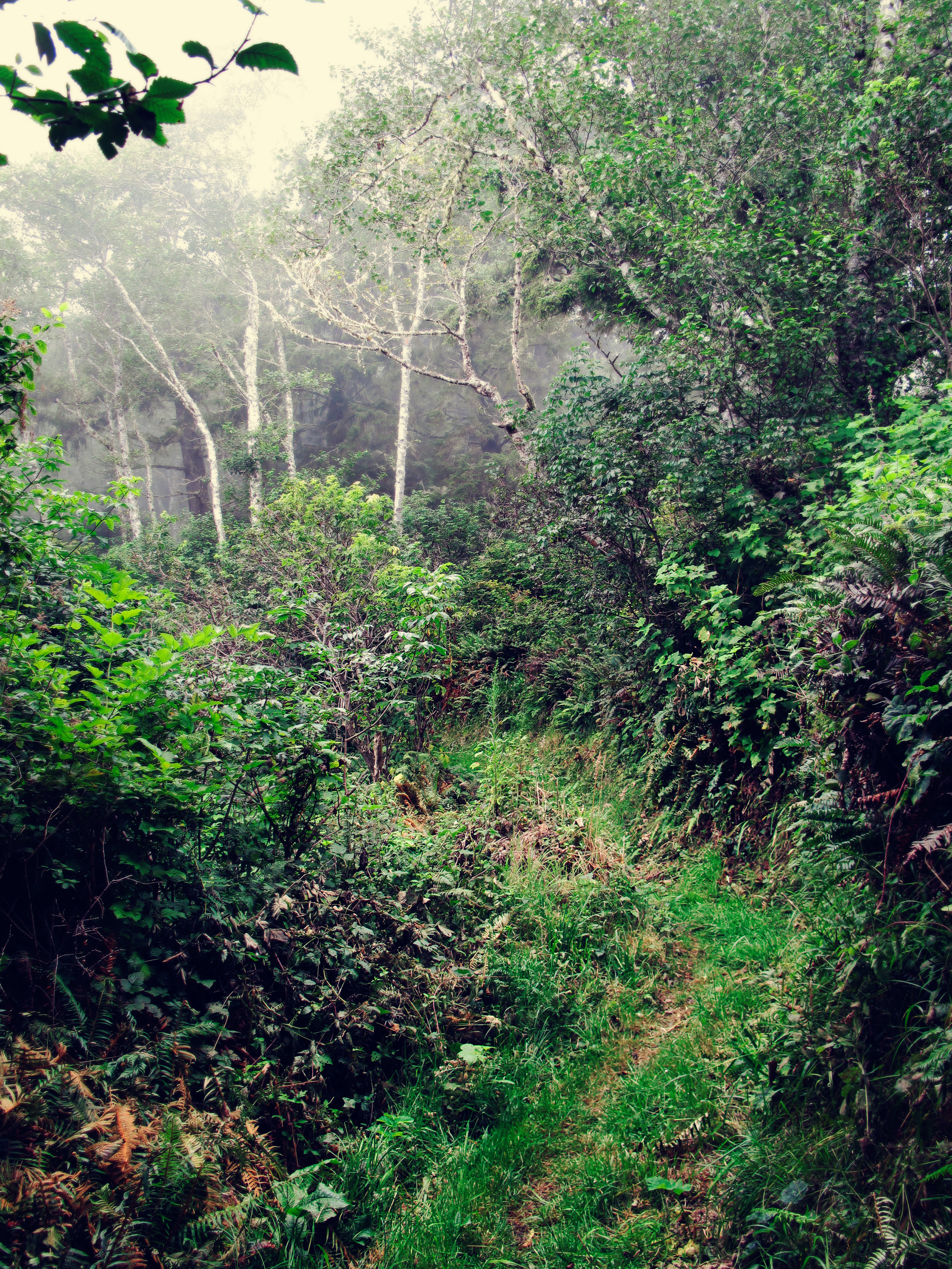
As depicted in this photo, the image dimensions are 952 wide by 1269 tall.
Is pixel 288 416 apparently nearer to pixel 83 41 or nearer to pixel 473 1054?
pixel 473 1054

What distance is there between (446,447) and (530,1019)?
24.1 metres

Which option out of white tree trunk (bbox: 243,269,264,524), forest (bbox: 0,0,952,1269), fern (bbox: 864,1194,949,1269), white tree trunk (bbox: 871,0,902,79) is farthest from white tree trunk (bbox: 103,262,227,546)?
fern (bbox: 864,1194,949,1269)

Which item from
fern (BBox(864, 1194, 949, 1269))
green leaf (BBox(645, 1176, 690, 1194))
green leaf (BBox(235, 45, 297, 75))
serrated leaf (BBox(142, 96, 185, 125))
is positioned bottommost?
green leaf (BBox(645, 1176, 690, 1194))

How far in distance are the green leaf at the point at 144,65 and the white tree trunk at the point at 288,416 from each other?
16.4 m

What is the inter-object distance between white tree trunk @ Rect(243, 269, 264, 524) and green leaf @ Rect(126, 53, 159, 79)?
17.2 meters

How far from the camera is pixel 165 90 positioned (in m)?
1.31

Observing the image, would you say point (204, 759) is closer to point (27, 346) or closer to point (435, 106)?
point (27, 346)

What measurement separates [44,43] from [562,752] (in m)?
6.19

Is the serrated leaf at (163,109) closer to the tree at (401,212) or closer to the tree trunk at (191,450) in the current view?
the tree at (401,212)

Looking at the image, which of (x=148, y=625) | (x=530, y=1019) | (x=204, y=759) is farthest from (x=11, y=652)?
(x=148, y=625)

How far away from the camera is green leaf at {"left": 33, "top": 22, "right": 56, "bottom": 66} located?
4.00 feet

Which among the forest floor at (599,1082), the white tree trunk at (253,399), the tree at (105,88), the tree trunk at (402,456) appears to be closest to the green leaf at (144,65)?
the tree at (105,88)

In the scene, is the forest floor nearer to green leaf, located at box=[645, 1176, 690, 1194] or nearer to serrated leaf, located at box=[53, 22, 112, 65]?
green leaf, located at box=[645, 1176, 690, 1194]

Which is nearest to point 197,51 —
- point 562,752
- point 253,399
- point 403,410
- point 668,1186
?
point 668,1186
